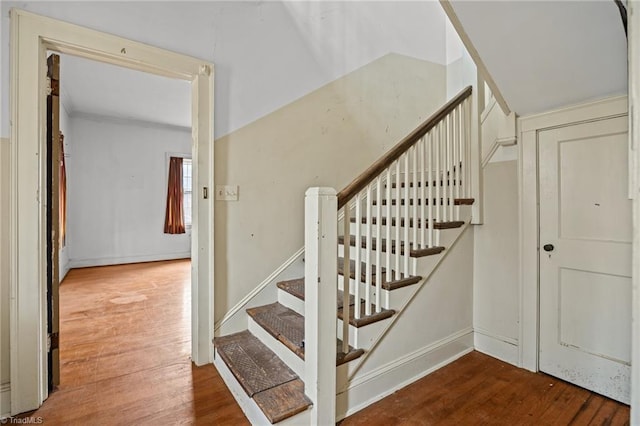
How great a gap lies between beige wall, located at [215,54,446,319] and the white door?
1458mm

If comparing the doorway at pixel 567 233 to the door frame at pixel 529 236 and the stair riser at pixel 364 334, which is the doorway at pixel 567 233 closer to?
the door frame at pixel 529 236

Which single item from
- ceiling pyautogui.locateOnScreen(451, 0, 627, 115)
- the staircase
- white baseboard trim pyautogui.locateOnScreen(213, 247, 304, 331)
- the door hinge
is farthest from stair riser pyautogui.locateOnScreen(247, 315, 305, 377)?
ceiling pyautogui.locateOnScreen(451, 0, 627, 115)

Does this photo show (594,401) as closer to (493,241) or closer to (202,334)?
(493,241)

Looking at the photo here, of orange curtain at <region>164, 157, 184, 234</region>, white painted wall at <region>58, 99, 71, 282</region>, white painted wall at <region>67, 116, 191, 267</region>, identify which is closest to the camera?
white painted wall at <region>58, 99, 71, 282</region>

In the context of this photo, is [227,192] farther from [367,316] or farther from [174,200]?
[174,200]

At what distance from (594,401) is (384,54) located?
320 centimetres

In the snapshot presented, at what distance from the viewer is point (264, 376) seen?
1.71m

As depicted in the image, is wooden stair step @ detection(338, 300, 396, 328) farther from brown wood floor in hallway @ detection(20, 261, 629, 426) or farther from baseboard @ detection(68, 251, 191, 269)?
baseboard @ detection(68, 251, 191, 269)

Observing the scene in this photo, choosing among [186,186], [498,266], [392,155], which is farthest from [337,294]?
[186,186]

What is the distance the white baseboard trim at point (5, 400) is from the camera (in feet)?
5.27

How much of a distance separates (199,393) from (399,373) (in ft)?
4.06

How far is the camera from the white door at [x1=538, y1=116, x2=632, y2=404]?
1771 mm

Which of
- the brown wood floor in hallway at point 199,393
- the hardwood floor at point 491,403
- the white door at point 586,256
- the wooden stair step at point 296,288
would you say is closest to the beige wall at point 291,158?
the wooden stair step at point 296,288

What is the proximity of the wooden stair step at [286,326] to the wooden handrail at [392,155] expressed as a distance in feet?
2.67
